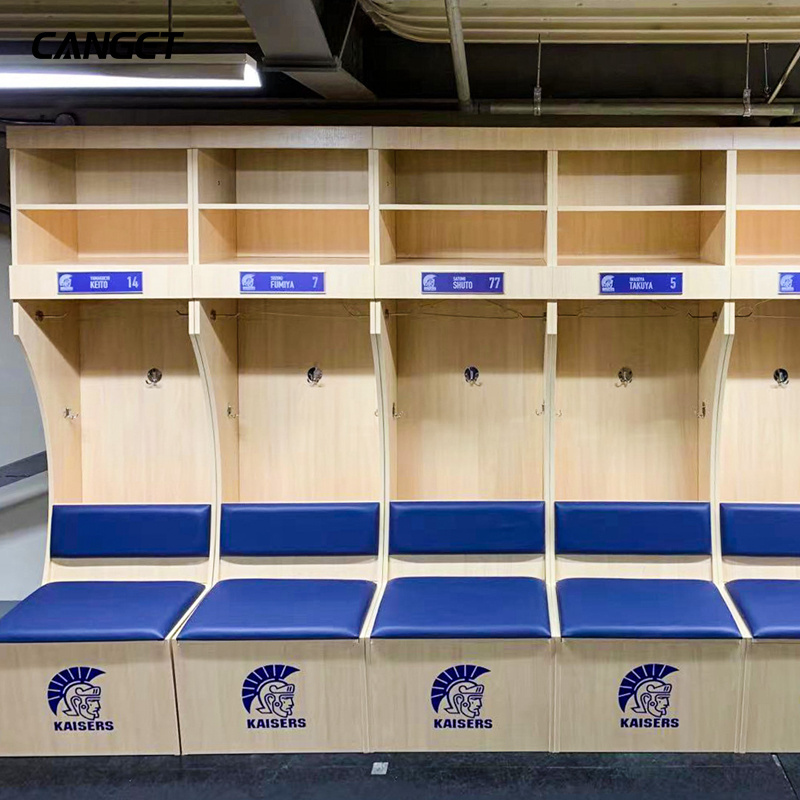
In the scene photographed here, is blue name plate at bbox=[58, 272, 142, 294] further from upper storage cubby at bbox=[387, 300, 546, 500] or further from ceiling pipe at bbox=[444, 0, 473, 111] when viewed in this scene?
ceiling pipe at bbox=[444, 0, 473, 111]

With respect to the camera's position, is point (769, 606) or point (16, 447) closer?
point (769, 606)

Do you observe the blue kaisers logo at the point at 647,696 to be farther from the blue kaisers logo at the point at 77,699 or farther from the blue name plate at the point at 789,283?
the blue kaisers logo at the point at 77,699

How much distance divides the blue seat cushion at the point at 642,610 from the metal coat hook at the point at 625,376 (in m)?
0.81

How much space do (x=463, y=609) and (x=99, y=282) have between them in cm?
182

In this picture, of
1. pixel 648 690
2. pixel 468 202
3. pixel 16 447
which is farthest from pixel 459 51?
pixel 16 447

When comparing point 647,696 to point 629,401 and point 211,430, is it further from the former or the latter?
point 211,430

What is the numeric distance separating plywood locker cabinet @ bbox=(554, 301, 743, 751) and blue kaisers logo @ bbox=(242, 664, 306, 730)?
937mm

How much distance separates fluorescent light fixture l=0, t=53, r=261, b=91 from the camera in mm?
2520

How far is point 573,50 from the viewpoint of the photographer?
12.6 ft

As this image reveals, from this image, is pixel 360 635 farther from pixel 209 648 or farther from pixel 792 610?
pixel 792 610

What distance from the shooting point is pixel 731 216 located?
3.40 m

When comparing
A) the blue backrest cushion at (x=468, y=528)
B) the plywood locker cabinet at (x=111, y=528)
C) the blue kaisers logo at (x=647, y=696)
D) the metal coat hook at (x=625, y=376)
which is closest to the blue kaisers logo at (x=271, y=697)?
the plywood locker cabinet at (x=111, y=528)

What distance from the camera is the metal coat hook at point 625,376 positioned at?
151 inches

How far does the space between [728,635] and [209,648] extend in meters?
1.77
